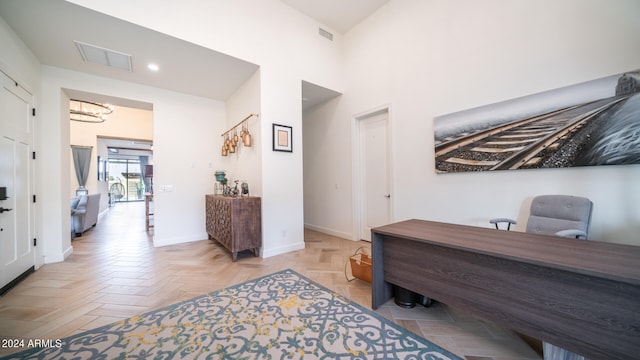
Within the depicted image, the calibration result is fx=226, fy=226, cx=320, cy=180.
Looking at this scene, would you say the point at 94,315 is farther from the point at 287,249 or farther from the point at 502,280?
the point at 502,280

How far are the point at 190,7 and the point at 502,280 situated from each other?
4024 mm

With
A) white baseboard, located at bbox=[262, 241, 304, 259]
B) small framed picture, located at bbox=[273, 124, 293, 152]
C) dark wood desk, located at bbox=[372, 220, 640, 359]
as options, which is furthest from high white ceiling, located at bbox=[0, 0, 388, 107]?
dark wood desk, located at bbox=[372, 220, 640, 359]

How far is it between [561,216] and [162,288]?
3.86 metres

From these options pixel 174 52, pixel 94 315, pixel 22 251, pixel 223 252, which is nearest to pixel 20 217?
pixel 22 251

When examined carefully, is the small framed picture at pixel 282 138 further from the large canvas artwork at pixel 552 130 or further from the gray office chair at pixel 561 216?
the gray office chair at pixel 561 216

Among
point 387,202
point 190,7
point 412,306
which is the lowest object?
point 412,306

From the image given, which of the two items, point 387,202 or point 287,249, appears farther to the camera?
point 387,202

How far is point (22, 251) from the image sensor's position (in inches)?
102

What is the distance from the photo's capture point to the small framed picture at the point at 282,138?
341 centimetres

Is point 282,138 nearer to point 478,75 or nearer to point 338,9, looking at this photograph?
point 338,9

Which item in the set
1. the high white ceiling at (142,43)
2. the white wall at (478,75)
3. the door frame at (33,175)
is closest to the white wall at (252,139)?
the high white ceiling at (142,43)

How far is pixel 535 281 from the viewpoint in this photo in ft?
4.10

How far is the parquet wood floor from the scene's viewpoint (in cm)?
164

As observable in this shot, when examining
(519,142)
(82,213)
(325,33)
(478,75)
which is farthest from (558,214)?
(82,213)
